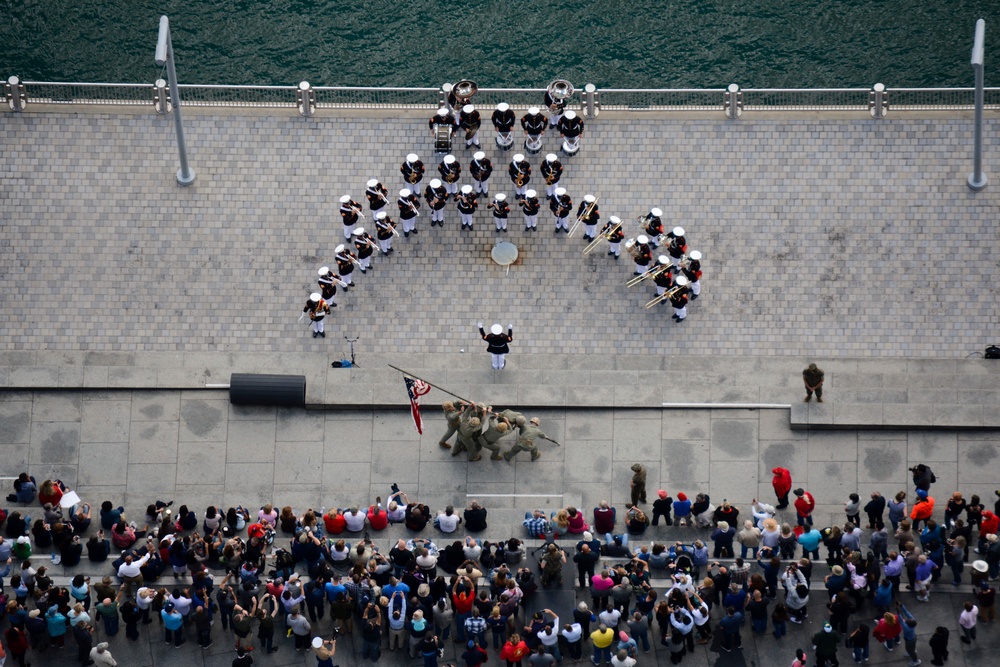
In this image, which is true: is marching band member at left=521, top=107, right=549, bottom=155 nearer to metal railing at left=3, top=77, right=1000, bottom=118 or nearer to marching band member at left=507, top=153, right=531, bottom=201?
marching band member at left=507, top=153, right=531, bottom=201

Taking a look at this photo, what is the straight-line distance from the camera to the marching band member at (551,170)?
44344 mm

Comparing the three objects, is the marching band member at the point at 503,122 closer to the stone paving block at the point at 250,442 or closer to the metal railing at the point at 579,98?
the metal railing at the point at 579,98

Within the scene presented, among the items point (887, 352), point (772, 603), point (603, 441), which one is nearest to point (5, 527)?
point (603, 441)

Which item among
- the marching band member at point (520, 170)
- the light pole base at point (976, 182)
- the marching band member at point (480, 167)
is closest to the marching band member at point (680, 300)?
the marching band member at point (520, 170)

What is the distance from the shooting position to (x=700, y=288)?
44031 millimetres

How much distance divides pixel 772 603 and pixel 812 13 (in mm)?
20705

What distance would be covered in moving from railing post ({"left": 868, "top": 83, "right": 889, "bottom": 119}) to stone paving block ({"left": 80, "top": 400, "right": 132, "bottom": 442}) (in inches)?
735

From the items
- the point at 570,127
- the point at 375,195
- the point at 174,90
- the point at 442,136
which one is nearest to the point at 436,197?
the point at 375,195

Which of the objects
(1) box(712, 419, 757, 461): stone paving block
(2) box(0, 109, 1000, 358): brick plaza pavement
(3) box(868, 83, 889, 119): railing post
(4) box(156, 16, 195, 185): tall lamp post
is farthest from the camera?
(3) box(868, 83, 889, 119): railing post

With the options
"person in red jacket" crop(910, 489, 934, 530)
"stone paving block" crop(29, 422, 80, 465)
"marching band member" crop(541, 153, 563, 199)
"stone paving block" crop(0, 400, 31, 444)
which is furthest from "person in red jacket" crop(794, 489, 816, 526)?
"stone paving block" crop(0, 400, 31, 444)

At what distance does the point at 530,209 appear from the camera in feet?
145

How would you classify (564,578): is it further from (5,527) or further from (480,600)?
(5,527)

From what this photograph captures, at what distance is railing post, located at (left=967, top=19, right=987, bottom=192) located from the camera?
139 feet

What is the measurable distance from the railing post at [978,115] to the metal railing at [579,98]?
1825 mm
